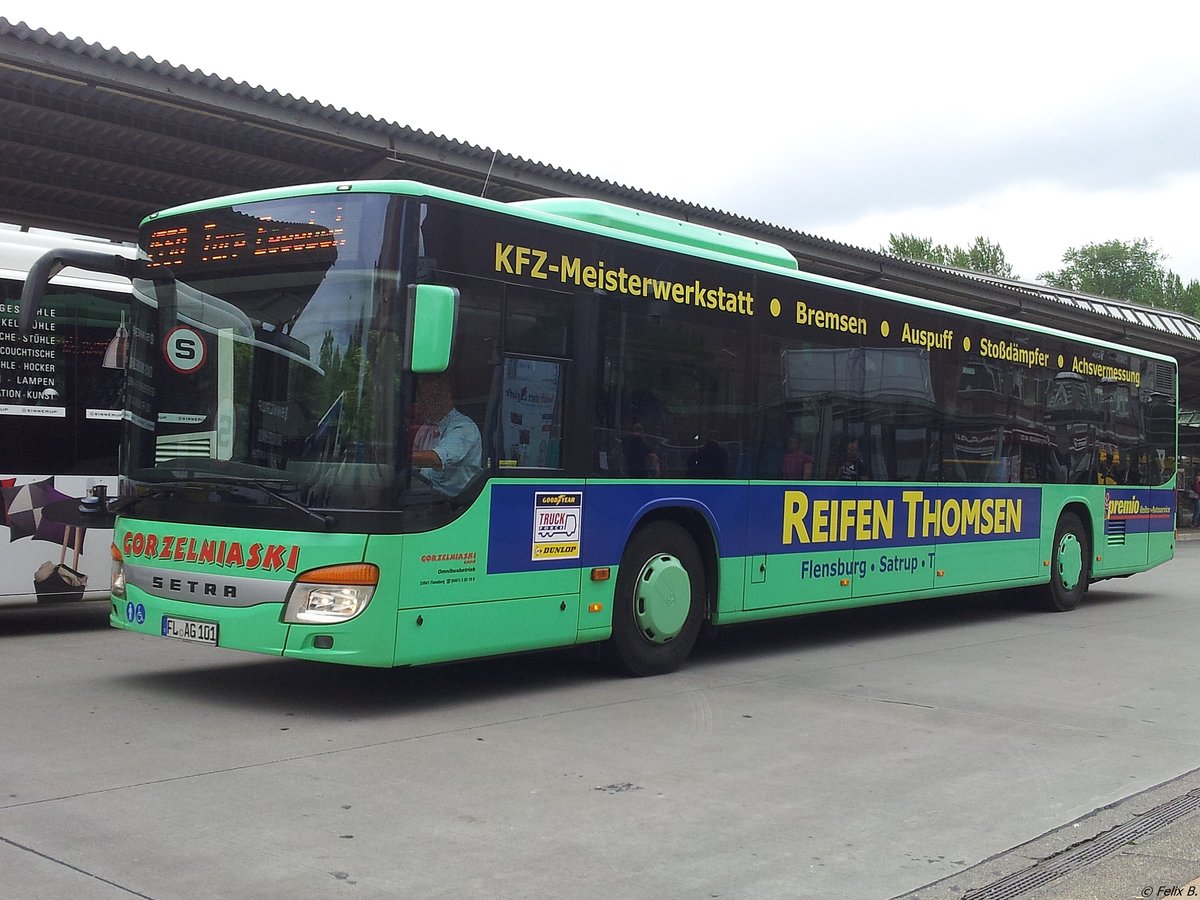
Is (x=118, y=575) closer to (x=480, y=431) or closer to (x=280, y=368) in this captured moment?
(x=280, y=368)

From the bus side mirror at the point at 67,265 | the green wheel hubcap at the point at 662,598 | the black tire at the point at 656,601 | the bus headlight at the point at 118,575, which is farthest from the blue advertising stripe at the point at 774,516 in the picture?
the bus side mirror at the point at 67,265

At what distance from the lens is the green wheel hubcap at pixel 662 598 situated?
8.82 m

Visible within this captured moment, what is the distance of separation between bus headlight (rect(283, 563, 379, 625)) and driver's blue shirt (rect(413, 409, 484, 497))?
0.66m

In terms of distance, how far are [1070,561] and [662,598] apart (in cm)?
729

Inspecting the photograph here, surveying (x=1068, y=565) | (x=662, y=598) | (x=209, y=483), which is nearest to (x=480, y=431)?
(x=209, y=483)

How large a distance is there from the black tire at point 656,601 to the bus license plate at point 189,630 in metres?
2.68

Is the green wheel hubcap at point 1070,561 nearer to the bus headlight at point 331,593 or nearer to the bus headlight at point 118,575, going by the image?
the bus headlight at point 331,593

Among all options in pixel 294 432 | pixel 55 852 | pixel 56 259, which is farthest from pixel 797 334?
pixel 55 852

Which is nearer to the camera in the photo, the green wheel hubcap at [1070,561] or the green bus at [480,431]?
the green bus at [480,431]

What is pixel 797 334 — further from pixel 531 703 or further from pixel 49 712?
pixel 49 712

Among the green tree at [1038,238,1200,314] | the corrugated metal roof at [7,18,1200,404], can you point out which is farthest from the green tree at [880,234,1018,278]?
the corrugated metal roof at [7,18,1200,404]

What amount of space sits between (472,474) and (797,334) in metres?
3.75

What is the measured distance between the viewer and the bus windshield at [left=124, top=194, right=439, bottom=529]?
7012 millimetres

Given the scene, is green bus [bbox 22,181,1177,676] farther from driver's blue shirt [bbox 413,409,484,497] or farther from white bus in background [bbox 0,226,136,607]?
white bus in background [bbox 0,226,136,607]
